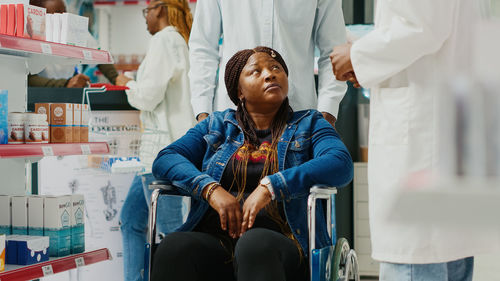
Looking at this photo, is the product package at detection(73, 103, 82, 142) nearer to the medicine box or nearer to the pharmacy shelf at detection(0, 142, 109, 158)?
the pharmacy shelf at detection(0, 142, 109, 158)

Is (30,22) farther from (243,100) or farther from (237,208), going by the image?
(237,208)

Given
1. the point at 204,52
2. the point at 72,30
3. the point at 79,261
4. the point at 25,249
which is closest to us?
the point at 25,249

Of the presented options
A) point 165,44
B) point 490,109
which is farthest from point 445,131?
point 165,44

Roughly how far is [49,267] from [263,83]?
1133mm

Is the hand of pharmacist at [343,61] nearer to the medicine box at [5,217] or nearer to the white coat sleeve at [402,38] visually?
the white coat sleeve at [402,38]

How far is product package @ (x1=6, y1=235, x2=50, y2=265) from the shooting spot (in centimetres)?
262

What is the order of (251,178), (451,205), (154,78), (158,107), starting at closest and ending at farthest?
(451,205)
(251,178)
(154,78)
(158,107)

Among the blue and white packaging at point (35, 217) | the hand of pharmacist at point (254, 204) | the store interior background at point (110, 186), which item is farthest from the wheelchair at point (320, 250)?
the store interior background at point (110, 186)

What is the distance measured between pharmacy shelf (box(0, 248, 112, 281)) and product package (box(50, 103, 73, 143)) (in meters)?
0.52

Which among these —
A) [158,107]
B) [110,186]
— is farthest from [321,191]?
[110,186]

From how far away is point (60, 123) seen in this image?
2916 millimetres

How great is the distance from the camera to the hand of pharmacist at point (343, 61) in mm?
1897

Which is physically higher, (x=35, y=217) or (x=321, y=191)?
(x=321, y=191)

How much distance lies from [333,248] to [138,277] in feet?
5.54
